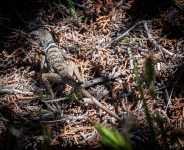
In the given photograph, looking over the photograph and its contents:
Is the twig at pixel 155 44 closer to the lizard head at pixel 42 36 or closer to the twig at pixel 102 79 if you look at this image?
the twig at pixel 102 79

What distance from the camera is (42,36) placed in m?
3.65

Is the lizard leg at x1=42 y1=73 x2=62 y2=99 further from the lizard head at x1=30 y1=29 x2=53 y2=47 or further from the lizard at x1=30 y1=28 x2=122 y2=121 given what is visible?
the lizard head at x1=30 y1=29 x2=53 y2=47

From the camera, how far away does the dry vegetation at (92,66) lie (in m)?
2.75

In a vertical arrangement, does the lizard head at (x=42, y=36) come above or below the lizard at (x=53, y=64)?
above

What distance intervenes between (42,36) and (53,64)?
1.61 ft

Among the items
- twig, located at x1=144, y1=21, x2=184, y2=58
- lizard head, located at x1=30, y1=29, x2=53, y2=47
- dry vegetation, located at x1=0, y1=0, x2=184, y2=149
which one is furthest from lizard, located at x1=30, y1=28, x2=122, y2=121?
twig, located at x1=144, y1=21, x2=184, y2=58

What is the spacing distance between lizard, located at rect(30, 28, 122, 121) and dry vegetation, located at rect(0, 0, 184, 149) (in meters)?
0.11

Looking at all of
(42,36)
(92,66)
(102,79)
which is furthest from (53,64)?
(102,79)

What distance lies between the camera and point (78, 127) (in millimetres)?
2811

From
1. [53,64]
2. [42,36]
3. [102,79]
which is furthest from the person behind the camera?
[42,36]

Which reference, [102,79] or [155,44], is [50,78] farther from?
[155,44]

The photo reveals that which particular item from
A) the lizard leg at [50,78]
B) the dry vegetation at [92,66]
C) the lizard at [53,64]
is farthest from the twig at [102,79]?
the lizard leg at [50,78]

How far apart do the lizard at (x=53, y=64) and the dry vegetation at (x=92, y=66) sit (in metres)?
0.11

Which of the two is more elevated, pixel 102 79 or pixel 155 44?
pixel 155 44
